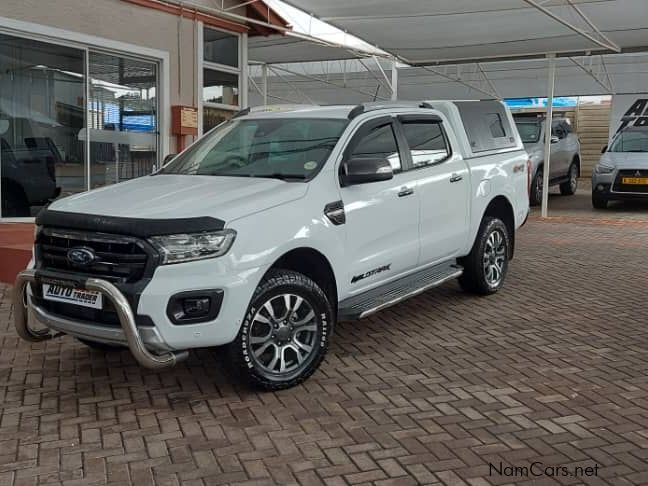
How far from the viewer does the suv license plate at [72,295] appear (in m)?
4.06

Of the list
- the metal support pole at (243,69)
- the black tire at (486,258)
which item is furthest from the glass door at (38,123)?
the black tire at (486,258)

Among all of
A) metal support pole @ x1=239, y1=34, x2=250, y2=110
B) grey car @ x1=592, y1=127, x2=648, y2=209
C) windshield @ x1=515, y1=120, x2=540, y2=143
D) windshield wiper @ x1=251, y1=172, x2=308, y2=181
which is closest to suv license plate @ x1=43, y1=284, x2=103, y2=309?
windshield wiper @ x1=251, y1=172, x2=308, y2=181

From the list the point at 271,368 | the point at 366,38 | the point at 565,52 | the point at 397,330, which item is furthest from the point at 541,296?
the point at 565,52

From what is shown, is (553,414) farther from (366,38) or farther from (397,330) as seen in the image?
(366,38)

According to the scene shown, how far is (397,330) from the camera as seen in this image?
600 centimetres

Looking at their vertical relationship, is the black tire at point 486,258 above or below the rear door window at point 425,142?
below

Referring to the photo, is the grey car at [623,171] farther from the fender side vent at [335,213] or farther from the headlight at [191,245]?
the headlight at [191,245]

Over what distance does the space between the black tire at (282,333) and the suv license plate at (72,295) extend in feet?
2.66

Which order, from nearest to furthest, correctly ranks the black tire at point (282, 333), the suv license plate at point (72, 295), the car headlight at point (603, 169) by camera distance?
the suv license plate at point (72, 295), the black tire at point (282, 333), the car headlight at point (603, 169)

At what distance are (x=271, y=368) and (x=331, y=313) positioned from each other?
0.56m

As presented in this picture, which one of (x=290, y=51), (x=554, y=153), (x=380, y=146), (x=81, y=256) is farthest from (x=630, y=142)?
(x=81, y=256)

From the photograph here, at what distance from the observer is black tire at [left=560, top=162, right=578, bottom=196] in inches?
722
